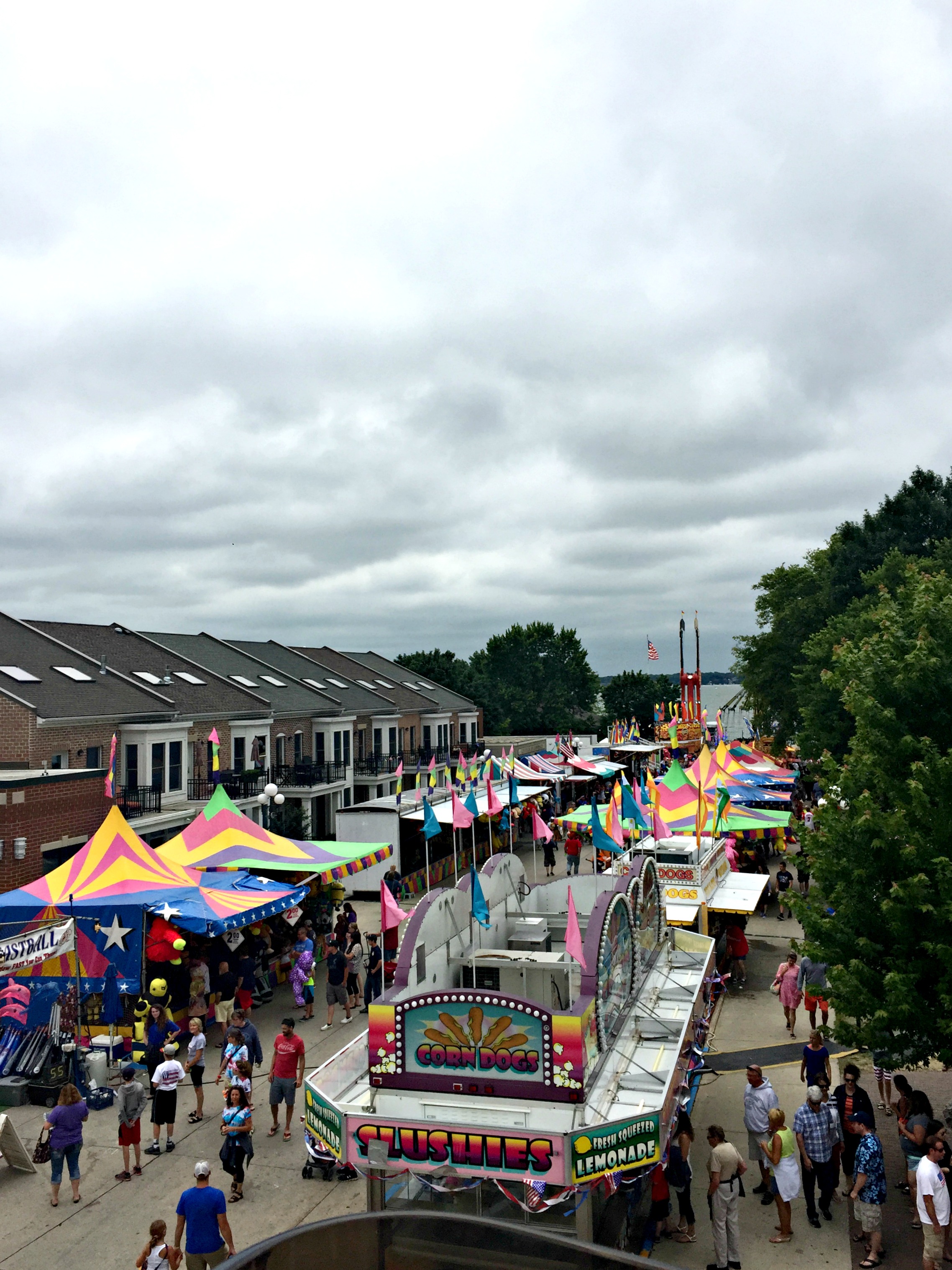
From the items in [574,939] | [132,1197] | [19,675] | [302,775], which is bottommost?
[132,1197]

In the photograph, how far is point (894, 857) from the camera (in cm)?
1041

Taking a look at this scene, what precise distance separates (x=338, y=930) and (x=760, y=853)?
1540 centimetres

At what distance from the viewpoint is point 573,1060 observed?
301 inches

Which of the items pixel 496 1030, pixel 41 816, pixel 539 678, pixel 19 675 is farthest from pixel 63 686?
pixel 539 678

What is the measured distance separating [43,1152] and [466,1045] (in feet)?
20.4

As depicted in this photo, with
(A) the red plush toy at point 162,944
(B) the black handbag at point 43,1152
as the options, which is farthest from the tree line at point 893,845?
(A) the red plush toy at point 162,944

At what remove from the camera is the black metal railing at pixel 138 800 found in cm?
2655

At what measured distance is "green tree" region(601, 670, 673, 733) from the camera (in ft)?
305

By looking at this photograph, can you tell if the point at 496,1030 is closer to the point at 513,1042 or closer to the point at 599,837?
the point at 513,1042

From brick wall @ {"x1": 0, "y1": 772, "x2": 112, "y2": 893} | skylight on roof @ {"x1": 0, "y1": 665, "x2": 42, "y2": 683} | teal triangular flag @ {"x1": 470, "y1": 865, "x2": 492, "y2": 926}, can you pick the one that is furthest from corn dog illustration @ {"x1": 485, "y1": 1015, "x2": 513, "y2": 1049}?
skylight on roof @ {"x1": 0, "y1": 665, "x2": 42, "y2": 683}

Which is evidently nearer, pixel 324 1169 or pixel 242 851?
pixel 324 1169

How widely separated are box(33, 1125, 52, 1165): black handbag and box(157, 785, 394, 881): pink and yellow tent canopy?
24.0 feet

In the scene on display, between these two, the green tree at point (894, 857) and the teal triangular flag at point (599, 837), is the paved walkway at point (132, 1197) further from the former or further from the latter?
the teal triangular flag at point (599, 837)

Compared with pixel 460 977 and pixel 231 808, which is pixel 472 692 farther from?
pixel 460 977
